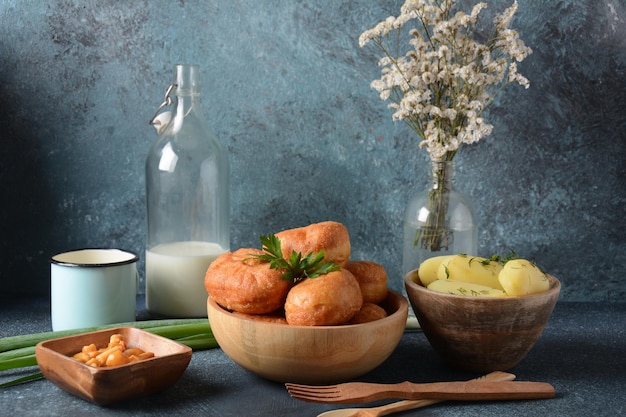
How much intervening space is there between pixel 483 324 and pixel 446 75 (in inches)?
18.6

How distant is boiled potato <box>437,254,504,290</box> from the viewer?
1.13 metres

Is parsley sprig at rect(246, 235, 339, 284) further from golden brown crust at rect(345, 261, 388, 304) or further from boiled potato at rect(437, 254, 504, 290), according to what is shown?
boiled potato at rect(437, 254, 504, 290)

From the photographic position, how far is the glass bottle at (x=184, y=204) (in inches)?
55.6

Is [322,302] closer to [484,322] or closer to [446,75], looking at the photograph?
[484,322]

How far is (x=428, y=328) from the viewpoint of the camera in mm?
1135

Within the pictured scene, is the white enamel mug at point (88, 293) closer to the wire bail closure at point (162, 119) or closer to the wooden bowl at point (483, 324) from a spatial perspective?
the wire bail closure at point (162, 119)

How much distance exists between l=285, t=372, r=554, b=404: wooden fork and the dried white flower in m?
0.45

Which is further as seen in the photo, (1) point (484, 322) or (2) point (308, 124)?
(2) point (308, 124)

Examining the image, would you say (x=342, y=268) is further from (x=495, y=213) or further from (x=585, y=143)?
(x=585, y=143)

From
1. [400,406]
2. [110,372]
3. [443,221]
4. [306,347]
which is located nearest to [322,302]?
[306,347]

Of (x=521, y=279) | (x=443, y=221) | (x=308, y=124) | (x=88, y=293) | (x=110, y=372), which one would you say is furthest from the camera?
(x=308, y=124)

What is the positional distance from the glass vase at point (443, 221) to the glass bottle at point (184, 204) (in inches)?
14.8

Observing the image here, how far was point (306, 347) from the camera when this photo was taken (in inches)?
39.6

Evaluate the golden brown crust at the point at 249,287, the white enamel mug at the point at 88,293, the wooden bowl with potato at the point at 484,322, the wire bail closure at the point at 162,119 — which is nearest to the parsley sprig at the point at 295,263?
the golden brown crust at the point at 249,287
